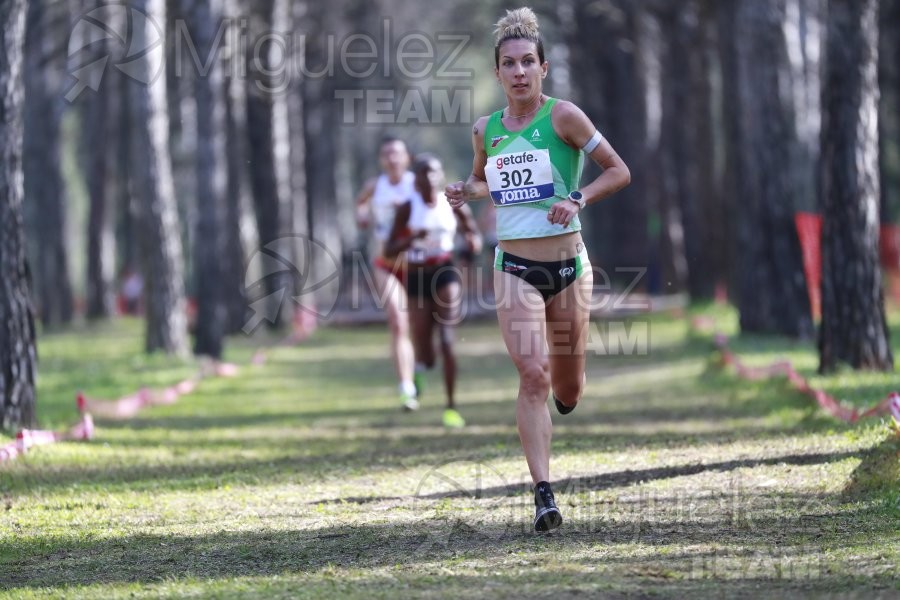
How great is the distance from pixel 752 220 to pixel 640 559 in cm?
1375

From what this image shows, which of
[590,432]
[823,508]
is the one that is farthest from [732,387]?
[823,508]

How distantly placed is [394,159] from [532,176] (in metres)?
6.46

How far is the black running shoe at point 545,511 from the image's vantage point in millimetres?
7121

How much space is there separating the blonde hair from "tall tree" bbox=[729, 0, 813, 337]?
1207cm

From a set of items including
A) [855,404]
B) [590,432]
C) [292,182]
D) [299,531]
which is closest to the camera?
[299,531]

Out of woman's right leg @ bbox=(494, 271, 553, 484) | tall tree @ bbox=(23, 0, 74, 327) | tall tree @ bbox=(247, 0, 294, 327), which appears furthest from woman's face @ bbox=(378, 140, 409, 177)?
tall tree @ bbox=(23, 0, 74, 327)

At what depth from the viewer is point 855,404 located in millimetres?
11008

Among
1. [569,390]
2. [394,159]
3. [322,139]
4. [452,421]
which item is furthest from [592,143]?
[322,139]

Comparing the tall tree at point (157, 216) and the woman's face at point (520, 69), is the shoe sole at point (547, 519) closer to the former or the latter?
the woman's face at point (520, 69)

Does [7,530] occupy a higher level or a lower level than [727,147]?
lower

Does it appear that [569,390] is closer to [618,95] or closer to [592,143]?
[592,143]

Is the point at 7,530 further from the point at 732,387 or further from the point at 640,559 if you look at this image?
the point at 732,387

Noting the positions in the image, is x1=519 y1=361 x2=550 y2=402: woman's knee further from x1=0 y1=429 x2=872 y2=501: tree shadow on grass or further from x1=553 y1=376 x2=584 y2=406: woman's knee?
x1=0 y1=429 x2=872 y2=501: tree shadow on grass

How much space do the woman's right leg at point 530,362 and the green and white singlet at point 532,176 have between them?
283 mm
